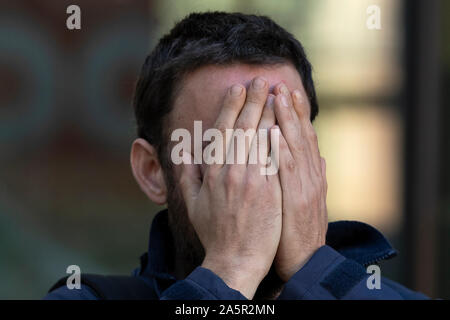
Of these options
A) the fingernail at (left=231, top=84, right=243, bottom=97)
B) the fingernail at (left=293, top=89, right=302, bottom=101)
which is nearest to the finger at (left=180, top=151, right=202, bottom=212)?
the fingernail at (left=231, top=84, right=243, bottom=97)

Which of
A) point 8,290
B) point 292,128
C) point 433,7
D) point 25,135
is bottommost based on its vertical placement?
point 8,290

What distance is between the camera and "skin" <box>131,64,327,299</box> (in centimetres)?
193

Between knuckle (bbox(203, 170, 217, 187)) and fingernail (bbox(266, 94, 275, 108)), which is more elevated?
fingernail (bbox(266, 94, 275, 108))

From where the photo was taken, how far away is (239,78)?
2.15m

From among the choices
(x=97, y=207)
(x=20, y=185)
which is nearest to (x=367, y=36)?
Result: (x=97, y=207)

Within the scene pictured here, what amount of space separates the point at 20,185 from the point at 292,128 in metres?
3.08

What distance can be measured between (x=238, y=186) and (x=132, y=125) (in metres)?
2.73

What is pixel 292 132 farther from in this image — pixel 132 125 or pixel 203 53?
pixel 132 125

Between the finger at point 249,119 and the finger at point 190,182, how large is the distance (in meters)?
0.16

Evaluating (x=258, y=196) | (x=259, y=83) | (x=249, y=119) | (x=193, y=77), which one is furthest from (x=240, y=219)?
(x=193, y=77)

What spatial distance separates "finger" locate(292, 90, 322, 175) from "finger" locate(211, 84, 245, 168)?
0.16 m

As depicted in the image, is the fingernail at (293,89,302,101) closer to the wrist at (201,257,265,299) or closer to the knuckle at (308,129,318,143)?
the knuckle at (308,129,318,143)

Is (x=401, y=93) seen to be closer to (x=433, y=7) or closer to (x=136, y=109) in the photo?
(x=433, y=7)

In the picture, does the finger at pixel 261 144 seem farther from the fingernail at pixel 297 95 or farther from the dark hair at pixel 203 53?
the dark hair at pixel 203 53
